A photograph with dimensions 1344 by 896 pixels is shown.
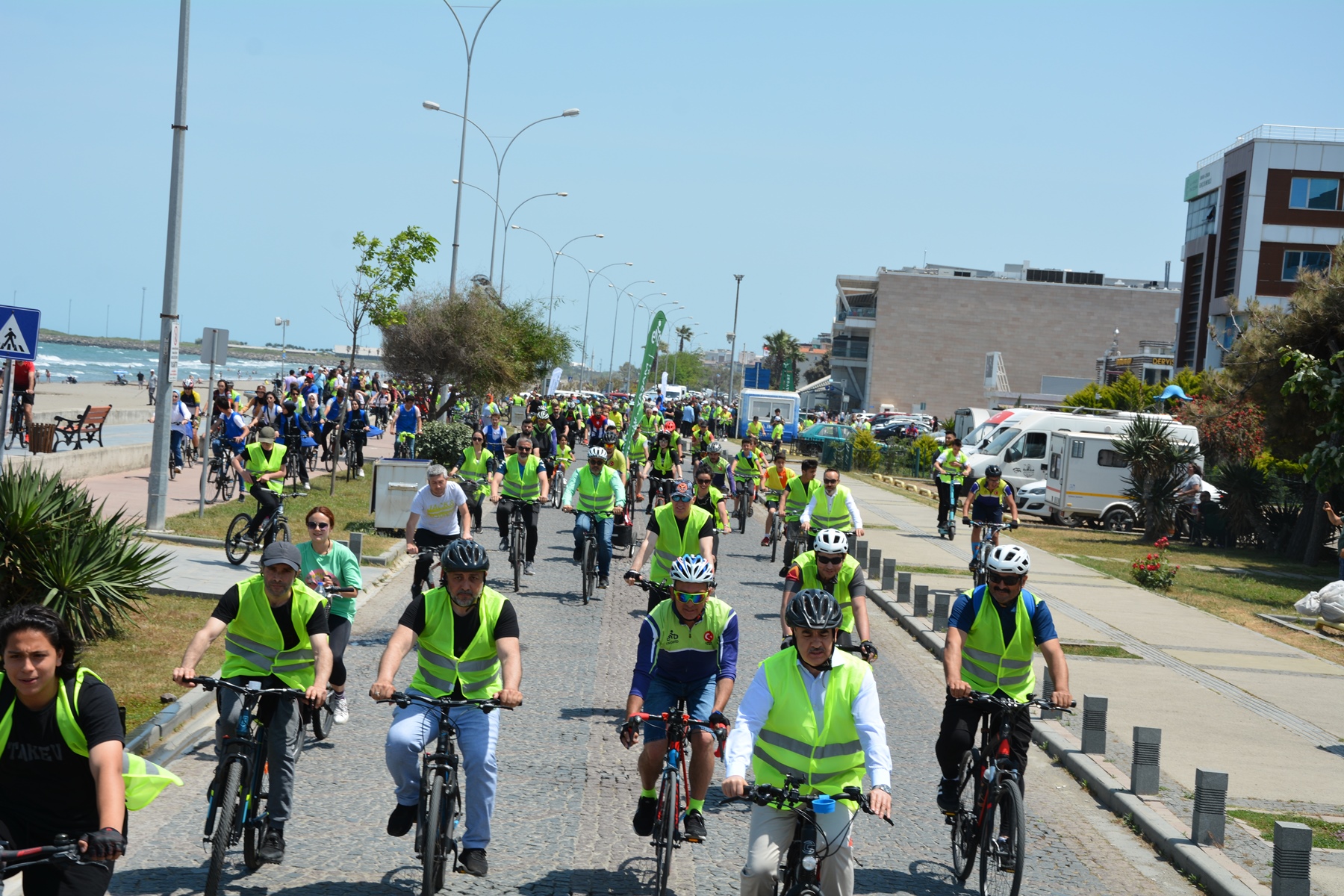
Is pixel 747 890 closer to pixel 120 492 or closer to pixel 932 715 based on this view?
pixel 932 715

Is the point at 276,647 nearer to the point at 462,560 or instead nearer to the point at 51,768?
the point at 462,560

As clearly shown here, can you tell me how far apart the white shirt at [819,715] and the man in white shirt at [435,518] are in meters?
7.18

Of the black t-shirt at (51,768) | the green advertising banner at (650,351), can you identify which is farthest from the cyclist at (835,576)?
the green advertising banner at (650,351)

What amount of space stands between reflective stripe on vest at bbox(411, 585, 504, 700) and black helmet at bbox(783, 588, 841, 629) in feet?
5.54

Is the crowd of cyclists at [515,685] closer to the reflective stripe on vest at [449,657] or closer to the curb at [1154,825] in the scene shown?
the reflective stripe on vest at [449,657]

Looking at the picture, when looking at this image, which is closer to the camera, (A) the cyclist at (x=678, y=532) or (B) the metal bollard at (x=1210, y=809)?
(B) the metal bollard at (x=1210, y=809)

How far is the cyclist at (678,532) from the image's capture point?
10734 mm

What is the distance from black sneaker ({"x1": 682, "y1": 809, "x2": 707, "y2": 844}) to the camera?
250 inches

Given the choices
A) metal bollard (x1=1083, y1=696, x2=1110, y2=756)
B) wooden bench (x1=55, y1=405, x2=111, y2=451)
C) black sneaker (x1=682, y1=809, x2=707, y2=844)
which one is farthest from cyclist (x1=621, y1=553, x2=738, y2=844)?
wooden bench (x1=55, y1=405, x2=111, y2=451)

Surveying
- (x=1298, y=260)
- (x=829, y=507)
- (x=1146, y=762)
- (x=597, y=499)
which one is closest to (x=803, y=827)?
(x=1146, y=762)

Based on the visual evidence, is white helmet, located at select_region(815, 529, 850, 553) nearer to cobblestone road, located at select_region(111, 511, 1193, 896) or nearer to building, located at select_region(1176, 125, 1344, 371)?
cobblestone road, located at select_region(111, 511, 1193, 896)

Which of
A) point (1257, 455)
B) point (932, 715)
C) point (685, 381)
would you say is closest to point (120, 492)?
point (932, 715)

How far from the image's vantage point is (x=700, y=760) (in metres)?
6.61

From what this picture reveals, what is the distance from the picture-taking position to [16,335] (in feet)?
42.2
